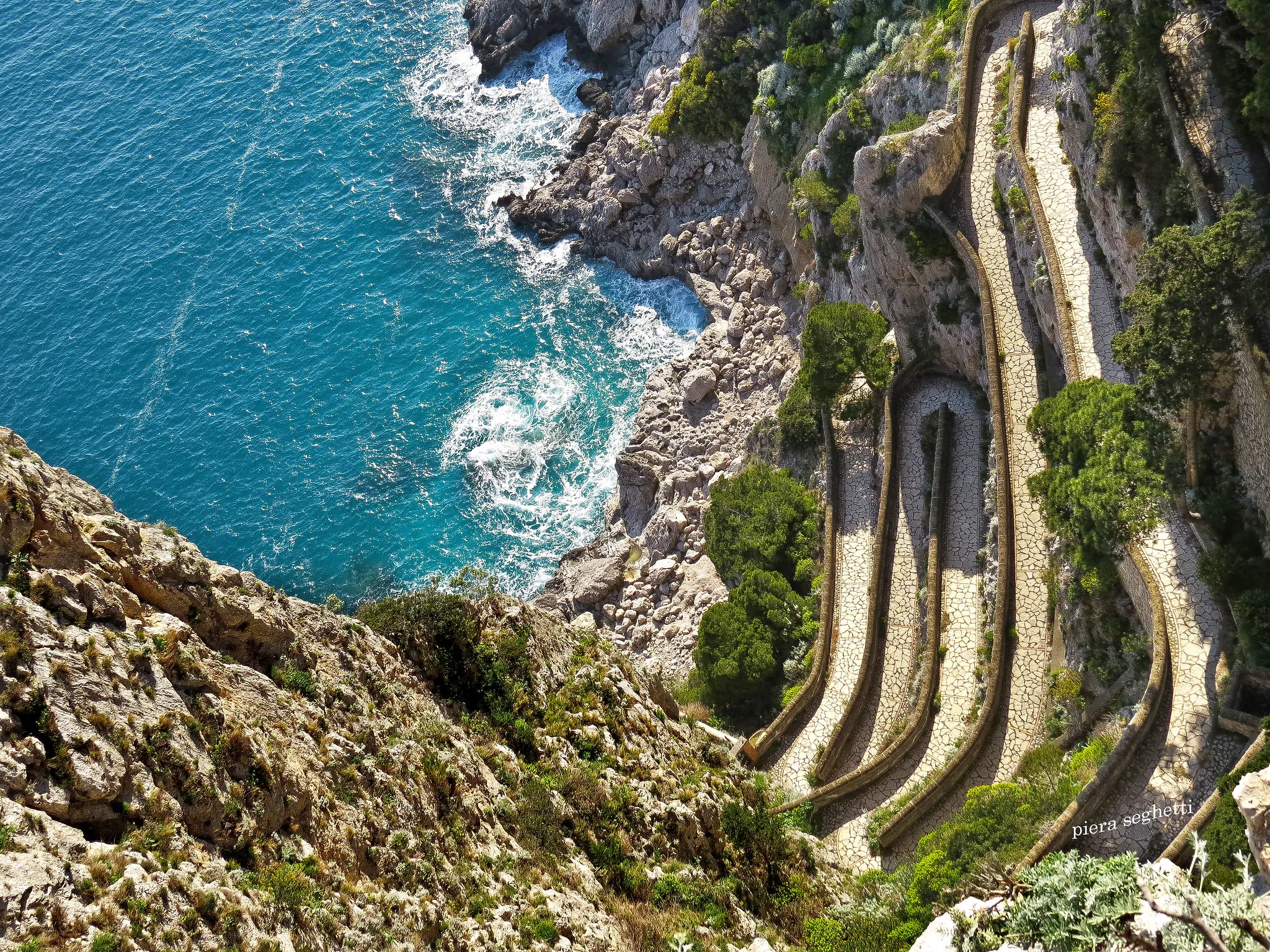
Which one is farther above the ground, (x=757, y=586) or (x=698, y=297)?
(x=698, y=297)

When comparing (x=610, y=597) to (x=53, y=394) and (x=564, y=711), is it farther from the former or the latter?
(x=53, y=394)

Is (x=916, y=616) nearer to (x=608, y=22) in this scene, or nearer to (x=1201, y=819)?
(x=1201, y=819)

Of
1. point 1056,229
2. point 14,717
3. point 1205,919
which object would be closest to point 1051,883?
point 1205,919

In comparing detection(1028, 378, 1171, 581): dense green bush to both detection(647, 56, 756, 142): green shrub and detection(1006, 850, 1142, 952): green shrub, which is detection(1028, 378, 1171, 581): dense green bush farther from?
detection(647, 56, 756, 142): green shrub

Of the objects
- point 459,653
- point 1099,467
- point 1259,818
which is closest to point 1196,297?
point 1099,467

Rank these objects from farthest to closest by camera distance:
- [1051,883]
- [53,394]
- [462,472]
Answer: [53,394], [462,472], [1051,883]

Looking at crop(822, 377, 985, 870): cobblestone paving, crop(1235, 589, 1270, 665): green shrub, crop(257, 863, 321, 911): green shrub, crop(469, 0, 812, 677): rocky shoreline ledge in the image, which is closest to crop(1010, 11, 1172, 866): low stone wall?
crop(1235, 589, 1270, 665): green shrub
